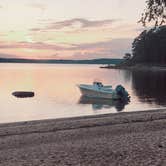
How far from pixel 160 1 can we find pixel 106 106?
94.3ft

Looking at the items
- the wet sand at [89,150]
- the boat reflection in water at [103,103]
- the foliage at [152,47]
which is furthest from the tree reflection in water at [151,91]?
the foliage at [152,47]

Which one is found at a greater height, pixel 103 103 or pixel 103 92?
pixel 103 92

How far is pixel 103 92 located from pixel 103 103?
410 cm

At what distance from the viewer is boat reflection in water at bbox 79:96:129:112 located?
1786 inches

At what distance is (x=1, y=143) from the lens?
14.3 metres

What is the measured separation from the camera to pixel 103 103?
49.4 metres

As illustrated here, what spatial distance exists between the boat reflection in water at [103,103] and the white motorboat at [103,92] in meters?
0.74

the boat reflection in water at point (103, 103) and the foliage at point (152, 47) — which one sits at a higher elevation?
the foliage at point (152, 47)

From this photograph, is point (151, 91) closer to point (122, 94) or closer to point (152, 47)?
point (122, 94)

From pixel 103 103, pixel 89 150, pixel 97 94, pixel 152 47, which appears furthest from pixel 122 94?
pixel 152 47

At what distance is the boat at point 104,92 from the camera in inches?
2010

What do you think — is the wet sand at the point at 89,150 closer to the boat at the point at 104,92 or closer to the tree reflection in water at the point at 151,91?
the tree reflection in water at the point at 151,91

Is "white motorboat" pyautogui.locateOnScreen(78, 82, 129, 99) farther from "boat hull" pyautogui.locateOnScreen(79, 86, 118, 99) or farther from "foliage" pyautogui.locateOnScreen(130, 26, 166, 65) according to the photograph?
"foliage" pyautogui.locateOnScreen(130, 26, 166, 65)

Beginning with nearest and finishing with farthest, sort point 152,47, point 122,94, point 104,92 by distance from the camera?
point 122,94, point 104,92, point 152,47
